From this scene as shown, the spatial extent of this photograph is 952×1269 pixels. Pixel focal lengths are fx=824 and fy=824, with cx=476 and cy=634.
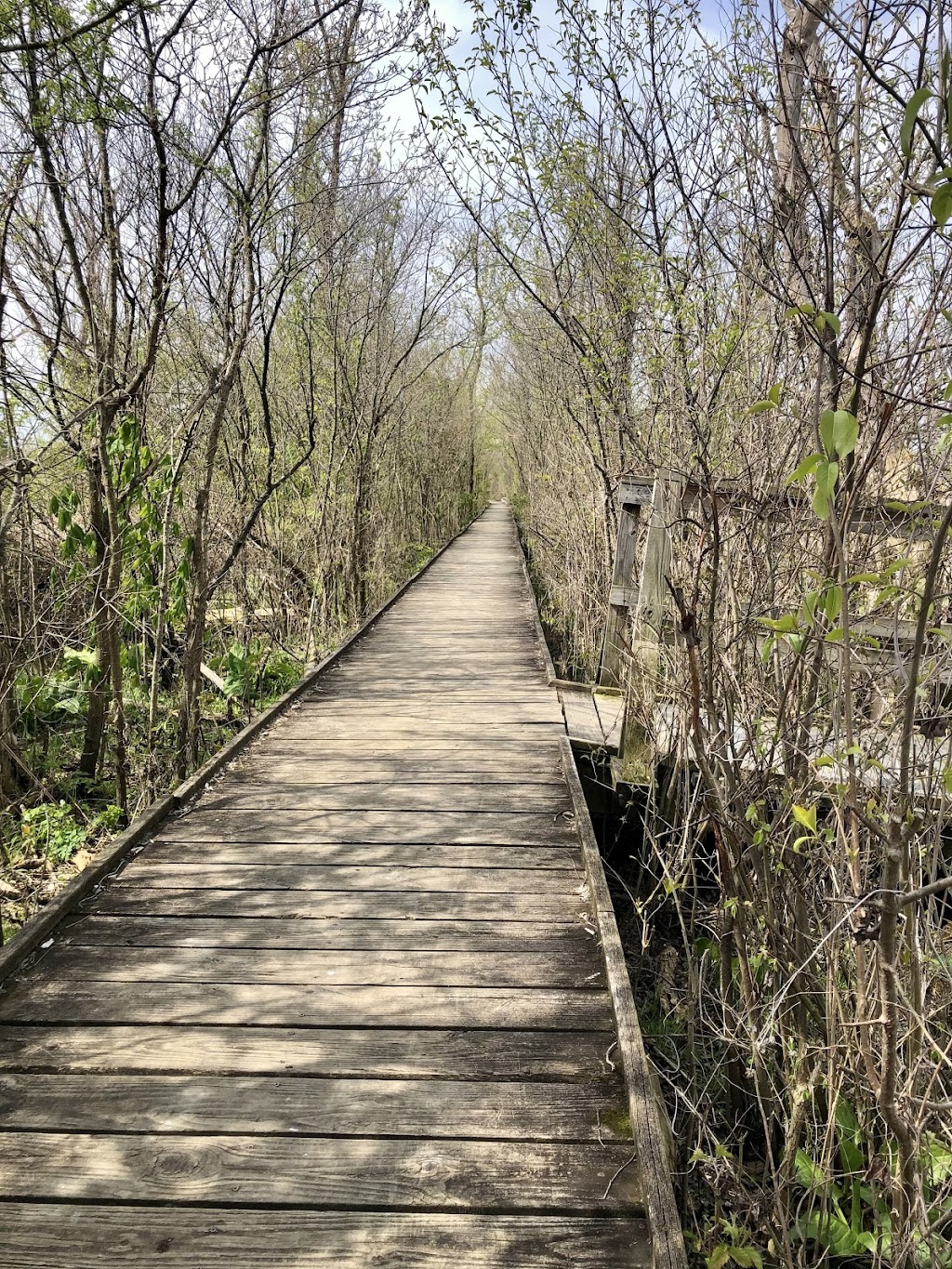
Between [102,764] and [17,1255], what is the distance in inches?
169

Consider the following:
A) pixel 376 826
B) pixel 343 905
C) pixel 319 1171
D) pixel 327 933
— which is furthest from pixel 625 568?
pixel 319 1171

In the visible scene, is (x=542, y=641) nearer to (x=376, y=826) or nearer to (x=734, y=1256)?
(x=376, y=826)

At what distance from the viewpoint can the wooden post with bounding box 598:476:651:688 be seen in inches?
186

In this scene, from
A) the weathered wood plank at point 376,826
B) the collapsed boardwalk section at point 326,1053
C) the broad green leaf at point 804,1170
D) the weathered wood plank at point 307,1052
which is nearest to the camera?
the collapsed boardwalk section at point 326,1053

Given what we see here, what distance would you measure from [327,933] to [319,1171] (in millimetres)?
987

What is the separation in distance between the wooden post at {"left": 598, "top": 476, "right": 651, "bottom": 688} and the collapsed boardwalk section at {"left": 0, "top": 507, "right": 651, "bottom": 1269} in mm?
1393

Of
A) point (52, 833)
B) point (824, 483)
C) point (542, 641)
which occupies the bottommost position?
point (52, 833)

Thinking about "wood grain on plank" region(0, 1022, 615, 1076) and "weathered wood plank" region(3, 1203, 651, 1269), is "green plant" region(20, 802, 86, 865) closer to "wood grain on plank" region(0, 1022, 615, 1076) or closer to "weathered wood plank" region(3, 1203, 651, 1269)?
"wood grain on plank" region(0, 1022, 615, 1076)

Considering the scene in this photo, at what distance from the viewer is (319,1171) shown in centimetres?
178

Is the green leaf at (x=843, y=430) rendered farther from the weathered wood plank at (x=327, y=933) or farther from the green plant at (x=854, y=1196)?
the weathered wood plank at (x=327, y=933)

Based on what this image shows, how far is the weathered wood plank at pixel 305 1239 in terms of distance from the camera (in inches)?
62.0

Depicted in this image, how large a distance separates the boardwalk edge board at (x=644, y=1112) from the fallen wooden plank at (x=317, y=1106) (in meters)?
0.06

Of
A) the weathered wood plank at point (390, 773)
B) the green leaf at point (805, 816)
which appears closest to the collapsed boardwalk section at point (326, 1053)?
the weathered wood plank at point (390, 773)

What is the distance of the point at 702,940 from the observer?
3850 mm
